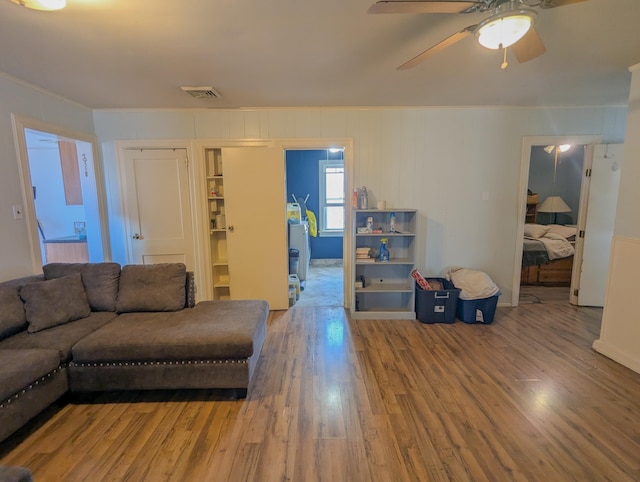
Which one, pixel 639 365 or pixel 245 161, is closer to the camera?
pixel 639 365

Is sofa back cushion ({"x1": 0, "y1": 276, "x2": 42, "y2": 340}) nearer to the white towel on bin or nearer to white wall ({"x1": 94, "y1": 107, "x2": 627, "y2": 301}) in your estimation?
white wall ({"x1": 94, "y1": 107, "x2": 627, "y2": 301})

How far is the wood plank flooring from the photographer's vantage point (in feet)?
5.17

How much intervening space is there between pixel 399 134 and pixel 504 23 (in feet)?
7.15

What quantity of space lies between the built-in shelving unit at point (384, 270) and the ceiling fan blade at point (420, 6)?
2215 millimetres

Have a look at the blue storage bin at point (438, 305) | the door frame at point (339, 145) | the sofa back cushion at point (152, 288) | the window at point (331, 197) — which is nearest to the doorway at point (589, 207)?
the blue storage bin at point (438, 305)

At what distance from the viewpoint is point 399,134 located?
3617 mm

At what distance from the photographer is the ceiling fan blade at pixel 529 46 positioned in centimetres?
157

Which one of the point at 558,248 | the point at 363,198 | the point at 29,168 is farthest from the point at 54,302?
the point at 558,248

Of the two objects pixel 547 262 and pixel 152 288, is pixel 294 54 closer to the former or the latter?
pixel 152 288

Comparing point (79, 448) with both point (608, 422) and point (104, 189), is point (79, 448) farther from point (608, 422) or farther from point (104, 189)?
point (608, 422)

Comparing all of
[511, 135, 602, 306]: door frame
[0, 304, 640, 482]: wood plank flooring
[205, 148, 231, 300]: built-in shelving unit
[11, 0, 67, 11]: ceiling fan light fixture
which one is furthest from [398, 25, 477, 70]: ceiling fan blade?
[205, 148, 231, 300]: built-in shelving unit

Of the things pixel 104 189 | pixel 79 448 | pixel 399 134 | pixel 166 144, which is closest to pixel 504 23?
pixel 399 134

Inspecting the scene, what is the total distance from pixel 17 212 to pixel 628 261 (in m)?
5.22

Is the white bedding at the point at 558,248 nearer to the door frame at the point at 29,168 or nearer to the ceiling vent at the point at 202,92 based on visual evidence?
the ceiling vent at the point at 202,92
